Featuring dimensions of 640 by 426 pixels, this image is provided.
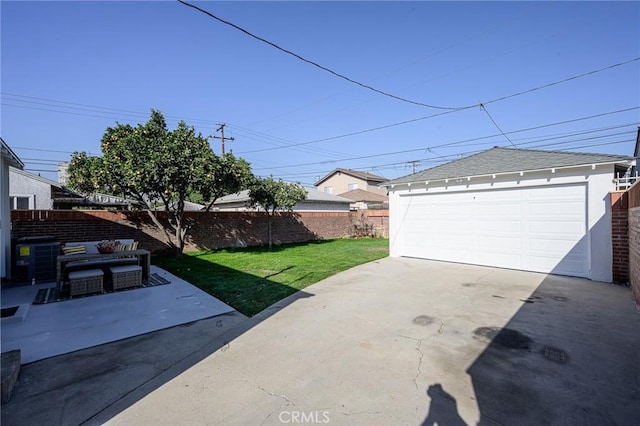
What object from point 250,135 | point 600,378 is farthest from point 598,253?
point 250,135

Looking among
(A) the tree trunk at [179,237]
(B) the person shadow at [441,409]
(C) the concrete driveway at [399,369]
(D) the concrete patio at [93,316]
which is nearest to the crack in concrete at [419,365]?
(C) the concrete driveway at [399,369]

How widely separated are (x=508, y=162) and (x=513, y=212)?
66.9 inches

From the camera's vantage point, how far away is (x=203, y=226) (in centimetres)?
1301

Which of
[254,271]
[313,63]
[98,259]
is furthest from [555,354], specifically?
[98,259]

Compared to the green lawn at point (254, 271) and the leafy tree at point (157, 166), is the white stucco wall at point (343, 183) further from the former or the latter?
the leafy tree at point (157, 166)

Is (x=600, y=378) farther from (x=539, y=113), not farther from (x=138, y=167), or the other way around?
(x=539, y=113)

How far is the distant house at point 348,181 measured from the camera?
1391 inches

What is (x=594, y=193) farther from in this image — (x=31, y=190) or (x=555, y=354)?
(x=31, y=190)

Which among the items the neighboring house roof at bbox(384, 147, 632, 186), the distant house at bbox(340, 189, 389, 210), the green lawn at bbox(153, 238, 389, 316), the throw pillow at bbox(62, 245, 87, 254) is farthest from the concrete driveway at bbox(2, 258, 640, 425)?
the distant house at bbox(340, 189, 389, 210)

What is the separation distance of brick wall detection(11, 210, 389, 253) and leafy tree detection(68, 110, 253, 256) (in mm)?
1024

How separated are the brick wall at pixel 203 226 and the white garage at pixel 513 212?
688cm

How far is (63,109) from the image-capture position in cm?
1959

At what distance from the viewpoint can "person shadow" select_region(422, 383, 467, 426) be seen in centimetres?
240

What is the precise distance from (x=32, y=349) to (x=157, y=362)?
5.66 feet
